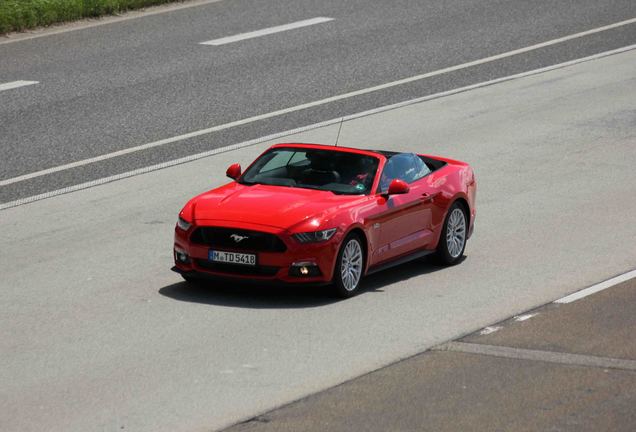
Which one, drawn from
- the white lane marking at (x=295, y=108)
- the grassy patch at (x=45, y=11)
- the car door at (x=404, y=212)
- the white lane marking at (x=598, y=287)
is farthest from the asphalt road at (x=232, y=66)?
the white lane marking at (x=598, y=287)

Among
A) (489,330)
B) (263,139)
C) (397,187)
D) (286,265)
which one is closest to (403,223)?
(397,187)

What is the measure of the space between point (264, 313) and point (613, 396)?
3512mm

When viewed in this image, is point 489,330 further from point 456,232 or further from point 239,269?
point 456,232

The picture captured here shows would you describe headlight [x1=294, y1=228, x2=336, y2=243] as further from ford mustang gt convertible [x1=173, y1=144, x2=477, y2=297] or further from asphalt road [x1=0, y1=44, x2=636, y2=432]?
asphalt road [x1=0, y1=44, x2=636, y2=432]

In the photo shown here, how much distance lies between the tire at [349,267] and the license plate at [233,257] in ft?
2.56

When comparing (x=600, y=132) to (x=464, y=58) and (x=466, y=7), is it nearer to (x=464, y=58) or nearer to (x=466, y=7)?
(x=464, y=58)

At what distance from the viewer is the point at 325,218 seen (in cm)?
1238

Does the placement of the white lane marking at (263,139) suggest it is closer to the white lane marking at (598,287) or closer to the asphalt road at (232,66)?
the asphalt road at (232,66)

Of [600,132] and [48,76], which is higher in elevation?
[48,76]

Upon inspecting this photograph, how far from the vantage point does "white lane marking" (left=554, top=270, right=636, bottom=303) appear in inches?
498

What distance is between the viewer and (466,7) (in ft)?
96.0

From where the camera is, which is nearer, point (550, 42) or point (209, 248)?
point (209, 248)

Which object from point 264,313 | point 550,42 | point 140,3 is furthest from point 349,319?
point 140,3

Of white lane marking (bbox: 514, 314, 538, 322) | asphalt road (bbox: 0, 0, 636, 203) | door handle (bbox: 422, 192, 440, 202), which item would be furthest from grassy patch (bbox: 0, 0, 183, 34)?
white lane marking (bbox: 514, 314, 538, 322)
